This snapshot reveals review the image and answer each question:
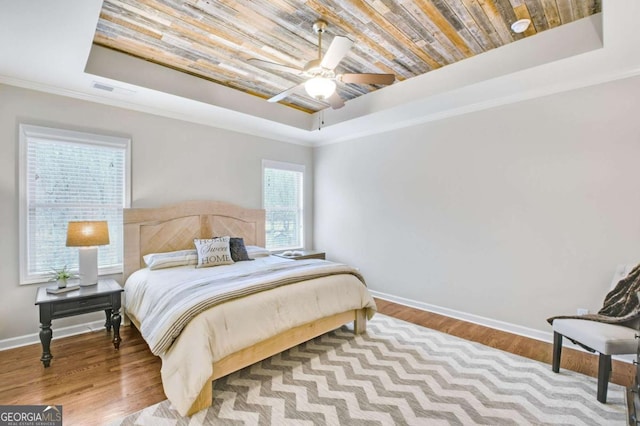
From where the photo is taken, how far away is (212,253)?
3.51 m

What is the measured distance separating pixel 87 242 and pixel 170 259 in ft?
2.58

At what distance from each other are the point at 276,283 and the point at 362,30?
2.33 m

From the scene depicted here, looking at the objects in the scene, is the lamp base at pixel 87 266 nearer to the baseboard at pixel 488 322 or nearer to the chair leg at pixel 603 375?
the baseboard at pixel 488 322

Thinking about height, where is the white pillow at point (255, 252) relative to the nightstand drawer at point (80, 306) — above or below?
above

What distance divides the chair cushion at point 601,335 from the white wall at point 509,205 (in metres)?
0.75

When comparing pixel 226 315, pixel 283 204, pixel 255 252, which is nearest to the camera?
pixel 226 315

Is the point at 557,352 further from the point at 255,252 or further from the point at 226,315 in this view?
the point at 255,252

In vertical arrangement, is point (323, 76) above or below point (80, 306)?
above

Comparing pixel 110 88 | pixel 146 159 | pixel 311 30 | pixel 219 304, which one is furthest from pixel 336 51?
pixel 146 159

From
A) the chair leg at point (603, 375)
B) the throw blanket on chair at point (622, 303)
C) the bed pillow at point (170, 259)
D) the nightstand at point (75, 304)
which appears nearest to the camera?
the chair leg at point (603, 375)

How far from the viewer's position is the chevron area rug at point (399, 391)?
6.33 feet

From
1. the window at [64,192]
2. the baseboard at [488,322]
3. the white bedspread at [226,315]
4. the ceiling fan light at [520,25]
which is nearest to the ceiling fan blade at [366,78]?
the ceiling fan light at [520,25]

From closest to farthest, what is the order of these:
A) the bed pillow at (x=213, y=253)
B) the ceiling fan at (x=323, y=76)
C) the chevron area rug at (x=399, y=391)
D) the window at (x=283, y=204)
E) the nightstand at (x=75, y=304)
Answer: the chevron area rug at (x=399, y=391)
the ceiling fan at (x=323, y=76)
the nightstand at (x=75, y=304)
the bed pillow at (x=213, y=253)
the window at (x=283, y=204)

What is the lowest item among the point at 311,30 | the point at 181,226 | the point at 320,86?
the point at 181,226
